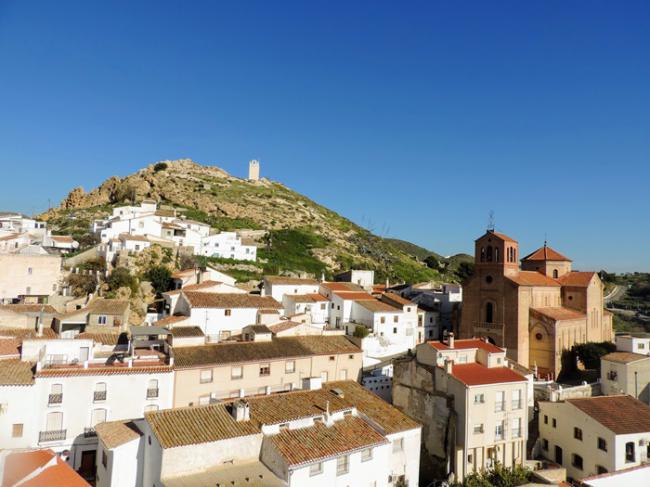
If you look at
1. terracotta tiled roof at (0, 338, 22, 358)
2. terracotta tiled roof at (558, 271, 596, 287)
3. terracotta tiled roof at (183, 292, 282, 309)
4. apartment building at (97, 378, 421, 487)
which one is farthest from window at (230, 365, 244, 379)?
terracotta tiled roof at (558, 271, 596, 287)

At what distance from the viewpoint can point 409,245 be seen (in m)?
196

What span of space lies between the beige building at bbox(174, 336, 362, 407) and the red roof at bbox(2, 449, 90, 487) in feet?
35.2

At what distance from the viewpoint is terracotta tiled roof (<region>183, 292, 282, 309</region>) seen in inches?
1501

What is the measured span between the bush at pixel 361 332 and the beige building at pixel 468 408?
1157 centimetres

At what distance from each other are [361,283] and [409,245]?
136 m

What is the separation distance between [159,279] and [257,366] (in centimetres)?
2242

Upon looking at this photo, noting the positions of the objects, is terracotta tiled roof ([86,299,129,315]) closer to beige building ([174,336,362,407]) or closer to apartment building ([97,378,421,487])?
beige building ([174,336,362,407])

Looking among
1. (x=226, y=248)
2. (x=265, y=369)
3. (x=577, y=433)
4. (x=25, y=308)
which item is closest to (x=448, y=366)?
(x=577, y=433)

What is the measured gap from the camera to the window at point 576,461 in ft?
98.3

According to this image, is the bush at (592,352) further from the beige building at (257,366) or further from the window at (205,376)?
the window at (205,376)

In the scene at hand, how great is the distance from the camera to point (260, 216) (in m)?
103

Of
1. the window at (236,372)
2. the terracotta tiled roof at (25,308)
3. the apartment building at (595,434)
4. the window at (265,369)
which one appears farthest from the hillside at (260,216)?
the apartment building at (595,434)

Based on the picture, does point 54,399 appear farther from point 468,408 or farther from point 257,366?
point 468,408

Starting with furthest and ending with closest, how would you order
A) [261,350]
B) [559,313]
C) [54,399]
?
[559,313], [261,350], [54,399]
